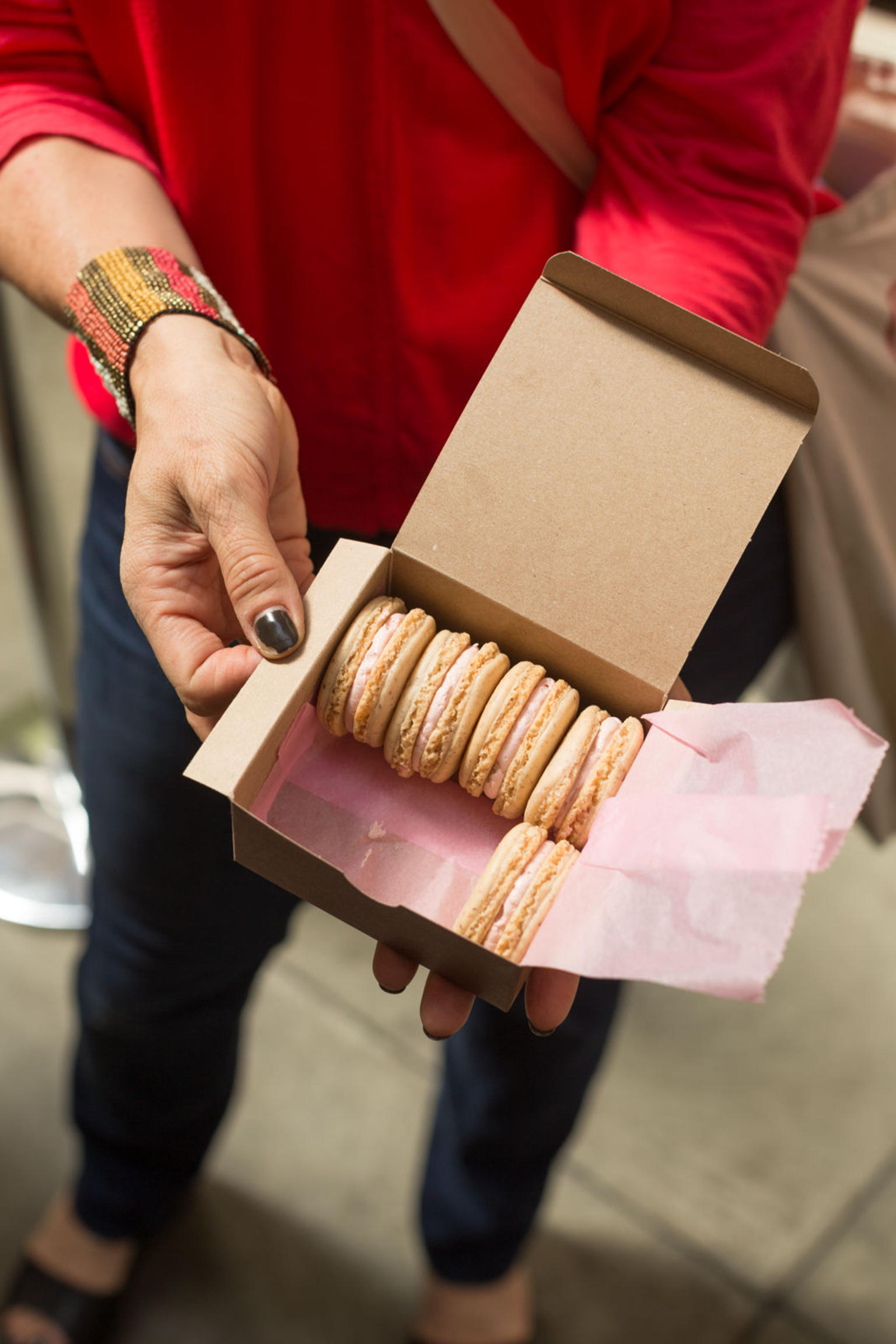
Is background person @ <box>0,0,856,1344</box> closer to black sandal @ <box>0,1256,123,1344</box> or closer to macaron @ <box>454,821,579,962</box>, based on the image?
macaron @ <box>454,821,579,962</box>

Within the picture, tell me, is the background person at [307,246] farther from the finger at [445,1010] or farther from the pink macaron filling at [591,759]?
the pink macaron filling at [591,759]

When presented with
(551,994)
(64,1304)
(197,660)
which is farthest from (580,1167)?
(197,660)

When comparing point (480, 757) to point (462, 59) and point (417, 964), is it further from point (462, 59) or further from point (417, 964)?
point (462, 59)

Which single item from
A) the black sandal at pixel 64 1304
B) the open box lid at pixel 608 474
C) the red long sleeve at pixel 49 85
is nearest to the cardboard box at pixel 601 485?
the open box lid at pixel 608 474

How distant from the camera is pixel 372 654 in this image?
33.1 inches

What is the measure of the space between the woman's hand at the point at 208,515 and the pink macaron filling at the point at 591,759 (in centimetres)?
23

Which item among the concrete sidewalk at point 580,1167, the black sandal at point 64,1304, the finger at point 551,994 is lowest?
the black sandal at point 64,1304

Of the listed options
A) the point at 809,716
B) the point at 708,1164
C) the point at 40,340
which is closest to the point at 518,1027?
the point at 809,716

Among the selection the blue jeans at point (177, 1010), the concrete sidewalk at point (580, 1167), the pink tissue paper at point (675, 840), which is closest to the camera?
the pink tissue paper at point (675, 840)

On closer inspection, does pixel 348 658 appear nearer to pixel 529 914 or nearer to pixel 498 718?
pixel 498 718

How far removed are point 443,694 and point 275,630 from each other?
0.15 meters

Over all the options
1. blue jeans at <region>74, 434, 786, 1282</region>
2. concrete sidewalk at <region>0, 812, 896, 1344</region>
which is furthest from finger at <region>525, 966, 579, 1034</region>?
concrete sidewalk at <region>0, 812, 896, 1344</region>

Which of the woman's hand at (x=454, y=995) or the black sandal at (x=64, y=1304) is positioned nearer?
the woman's hand at (x=454, y=995)

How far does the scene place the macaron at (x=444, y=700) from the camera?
0.86 m
